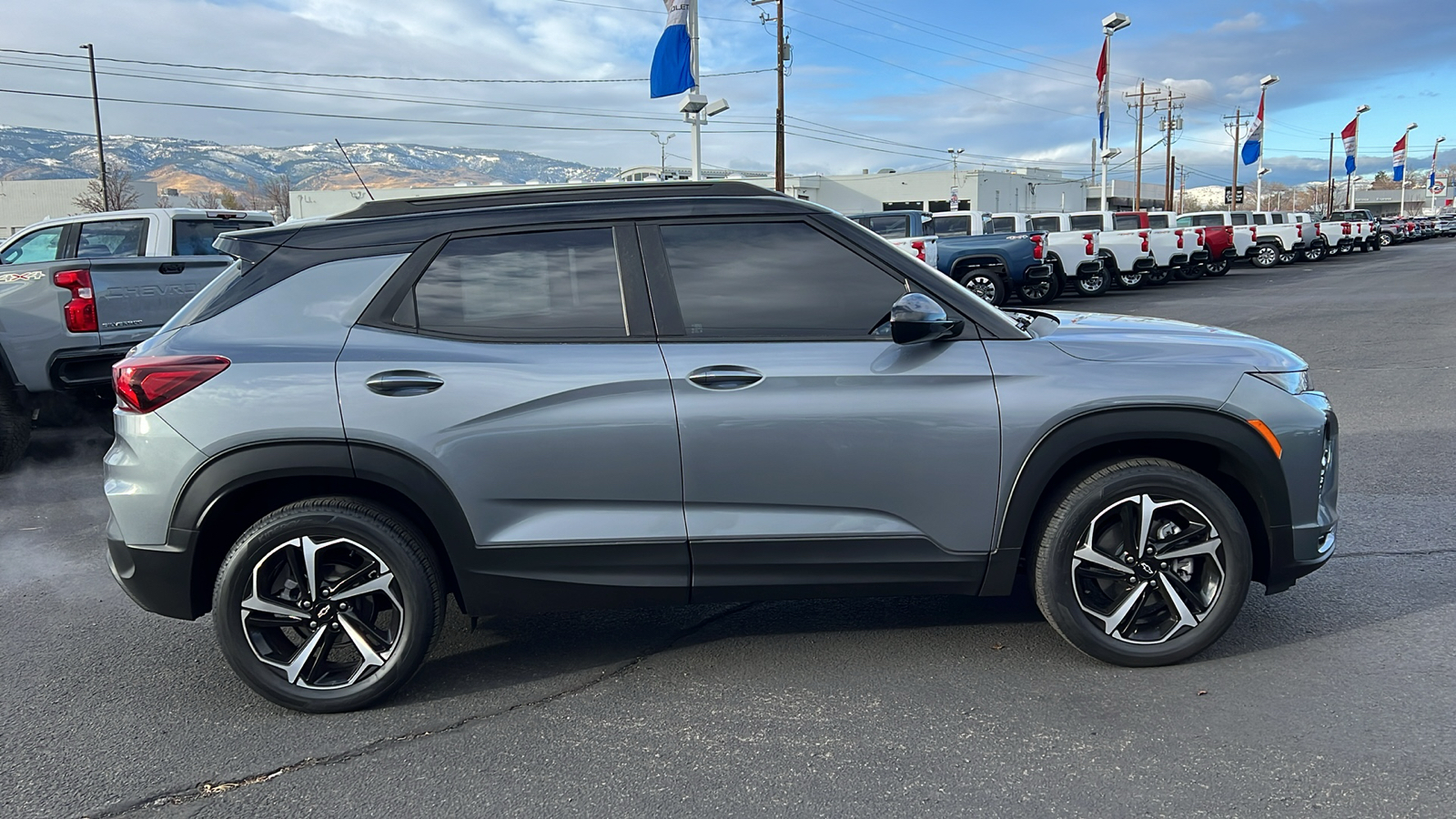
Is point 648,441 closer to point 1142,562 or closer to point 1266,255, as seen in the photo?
point 1142,562

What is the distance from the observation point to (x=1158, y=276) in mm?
24672


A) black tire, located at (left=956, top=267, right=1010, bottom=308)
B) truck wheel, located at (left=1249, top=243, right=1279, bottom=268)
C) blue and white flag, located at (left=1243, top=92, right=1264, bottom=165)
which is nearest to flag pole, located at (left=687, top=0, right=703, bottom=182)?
black tire, located at (left=956, top=267, right=1010, bottom=308)

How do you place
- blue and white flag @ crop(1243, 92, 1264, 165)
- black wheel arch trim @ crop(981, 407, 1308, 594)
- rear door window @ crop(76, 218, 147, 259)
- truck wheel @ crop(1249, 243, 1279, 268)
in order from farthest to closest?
blue and white flag @ crop(1243, 92, 1264, 165) → truck wheel @ crop(1249, 243, 1279, 268) → rear door window @ crop(76, 218, 147, 259) → black wheel arch trim @ crop(981, 407, 1308, 594)

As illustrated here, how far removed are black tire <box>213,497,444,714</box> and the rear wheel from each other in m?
5.50

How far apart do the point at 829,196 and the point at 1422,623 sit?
65.0 m

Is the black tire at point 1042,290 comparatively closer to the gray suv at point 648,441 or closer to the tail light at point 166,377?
the gray suv at point 648,441

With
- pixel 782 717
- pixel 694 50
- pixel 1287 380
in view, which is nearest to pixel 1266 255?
pixel 694 50

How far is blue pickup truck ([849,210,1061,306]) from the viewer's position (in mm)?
18688

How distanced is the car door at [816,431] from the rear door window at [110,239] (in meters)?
7.16

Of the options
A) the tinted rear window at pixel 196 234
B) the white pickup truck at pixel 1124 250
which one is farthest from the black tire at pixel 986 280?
the tinted rear window at pixel 196 234

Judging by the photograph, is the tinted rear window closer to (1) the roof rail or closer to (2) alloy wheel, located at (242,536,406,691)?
(1) the roof rail

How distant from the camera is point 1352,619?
13.1 ft

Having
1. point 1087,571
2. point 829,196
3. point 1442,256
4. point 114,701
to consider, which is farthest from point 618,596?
point 829,196

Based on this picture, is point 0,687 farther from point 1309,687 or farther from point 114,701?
point 1309,687
